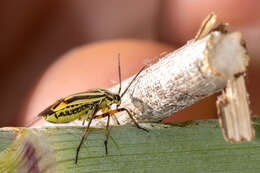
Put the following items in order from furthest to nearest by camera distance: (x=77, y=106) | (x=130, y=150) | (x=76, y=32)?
(x=76, y=32)
(x=77, y=106)
(x=130, y=150)

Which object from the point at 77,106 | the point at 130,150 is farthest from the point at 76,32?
Result: the point at 130,150

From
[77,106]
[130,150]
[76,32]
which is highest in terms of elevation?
[76,32]

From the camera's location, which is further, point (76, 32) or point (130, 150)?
point (76, 32)

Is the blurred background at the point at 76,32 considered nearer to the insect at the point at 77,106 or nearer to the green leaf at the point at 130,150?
the insect at the point at 77,106

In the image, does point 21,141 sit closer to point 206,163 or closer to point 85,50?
point 206,163

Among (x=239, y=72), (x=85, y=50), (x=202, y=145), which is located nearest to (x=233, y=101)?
(x=239, y=72)

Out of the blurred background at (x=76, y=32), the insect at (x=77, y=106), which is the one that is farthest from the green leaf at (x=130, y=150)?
the blurred background at (x=76, y=32)

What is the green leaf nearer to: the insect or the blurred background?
the insect

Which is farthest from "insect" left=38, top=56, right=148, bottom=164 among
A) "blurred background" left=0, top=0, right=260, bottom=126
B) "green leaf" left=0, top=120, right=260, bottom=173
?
"blurred background" left=0, top=0, right=260, bottom=126

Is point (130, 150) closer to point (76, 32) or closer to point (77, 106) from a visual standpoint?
point (77, 106)

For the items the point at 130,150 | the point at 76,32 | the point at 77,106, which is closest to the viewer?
the point at 130,150
